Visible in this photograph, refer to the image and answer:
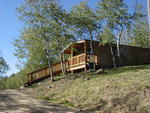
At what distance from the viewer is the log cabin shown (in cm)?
2603

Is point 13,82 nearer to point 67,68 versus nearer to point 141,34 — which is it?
point 67,68

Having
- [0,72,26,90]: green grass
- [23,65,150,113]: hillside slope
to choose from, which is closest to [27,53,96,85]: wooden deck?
[23,65,150,113]: hillside slope

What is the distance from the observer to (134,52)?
98.6 feet

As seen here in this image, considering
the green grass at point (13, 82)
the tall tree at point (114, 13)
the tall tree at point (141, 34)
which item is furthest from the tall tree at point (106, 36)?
the green grass at point (13, 82)

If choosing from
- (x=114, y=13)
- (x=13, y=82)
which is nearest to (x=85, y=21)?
(x=114, y=13)

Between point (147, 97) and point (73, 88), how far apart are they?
265 inches

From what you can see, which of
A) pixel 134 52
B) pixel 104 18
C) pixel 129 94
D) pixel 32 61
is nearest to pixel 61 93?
pixel 129 94

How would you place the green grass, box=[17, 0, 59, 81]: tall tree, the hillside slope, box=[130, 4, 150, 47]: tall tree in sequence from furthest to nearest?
the green grass < box=[130, 4, 150, 47]: tall tree < box=[17, 0, 59, 81]: tall tree < the hillside slope

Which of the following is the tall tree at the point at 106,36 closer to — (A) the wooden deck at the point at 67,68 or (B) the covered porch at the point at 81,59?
(B) the covered porch at the point at 81,59

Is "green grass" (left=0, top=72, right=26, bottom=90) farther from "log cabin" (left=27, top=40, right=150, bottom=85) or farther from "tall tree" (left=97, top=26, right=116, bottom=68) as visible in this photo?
"tall tree" (left=97, top=26, right=116, bottom=68)

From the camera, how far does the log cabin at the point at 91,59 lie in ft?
85.4

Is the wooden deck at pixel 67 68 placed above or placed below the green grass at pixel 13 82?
above

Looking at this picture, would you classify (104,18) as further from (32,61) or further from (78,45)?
(32,61)

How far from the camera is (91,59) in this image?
1036 inches
